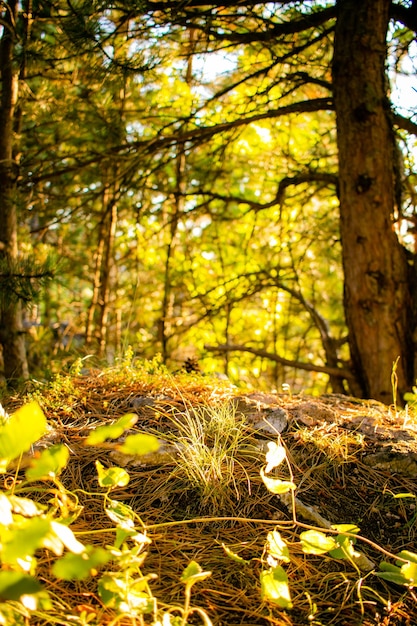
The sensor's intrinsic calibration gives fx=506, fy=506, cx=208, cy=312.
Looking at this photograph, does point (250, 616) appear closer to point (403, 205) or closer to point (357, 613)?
point (357, 613)

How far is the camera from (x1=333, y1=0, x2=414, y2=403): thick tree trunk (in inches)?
136

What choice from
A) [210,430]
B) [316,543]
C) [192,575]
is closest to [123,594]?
[192,575]

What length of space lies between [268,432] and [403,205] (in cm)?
246

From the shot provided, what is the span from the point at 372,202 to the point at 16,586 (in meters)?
3.26

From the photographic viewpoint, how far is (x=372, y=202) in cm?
350

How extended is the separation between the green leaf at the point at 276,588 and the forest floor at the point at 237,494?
74mm

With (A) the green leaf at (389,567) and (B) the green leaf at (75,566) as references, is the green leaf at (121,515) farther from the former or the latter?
(A) the green leaf at (389,567)

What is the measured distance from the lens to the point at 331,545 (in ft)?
4.36

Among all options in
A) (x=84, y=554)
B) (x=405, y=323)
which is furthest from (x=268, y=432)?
(x=405, y=323)

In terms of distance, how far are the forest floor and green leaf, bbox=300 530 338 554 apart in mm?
70

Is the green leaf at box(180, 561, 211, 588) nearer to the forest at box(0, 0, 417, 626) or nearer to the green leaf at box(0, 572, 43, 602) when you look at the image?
the forest at box(0, 0, 417, 626)

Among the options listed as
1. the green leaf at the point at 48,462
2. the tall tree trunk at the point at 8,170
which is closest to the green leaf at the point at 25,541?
the green leaf at the point at 48,462

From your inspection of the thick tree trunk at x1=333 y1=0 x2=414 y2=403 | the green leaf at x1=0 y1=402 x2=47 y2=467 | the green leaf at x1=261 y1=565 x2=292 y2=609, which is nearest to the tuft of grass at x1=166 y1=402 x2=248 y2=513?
the green leaf at x1=261 y1=565 x2=292 y2=609

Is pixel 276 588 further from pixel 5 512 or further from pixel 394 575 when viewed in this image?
pixel 5 512
